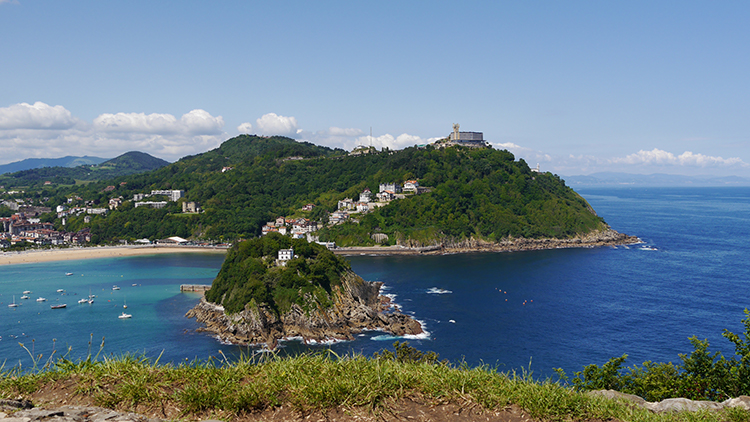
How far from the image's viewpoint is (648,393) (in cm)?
1477

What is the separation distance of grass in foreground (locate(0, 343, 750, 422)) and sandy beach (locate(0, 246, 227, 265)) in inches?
3378

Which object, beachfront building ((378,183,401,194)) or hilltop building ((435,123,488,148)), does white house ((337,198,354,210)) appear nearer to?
beachfront building ((378,183,401,194))

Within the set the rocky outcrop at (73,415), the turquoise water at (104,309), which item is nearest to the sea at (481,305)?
the turquoise water at (104,309)

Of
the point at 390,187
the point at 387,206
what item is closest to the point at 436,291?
the point at 387,206

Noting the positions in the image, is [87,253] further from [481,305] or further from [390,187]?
[481,305]

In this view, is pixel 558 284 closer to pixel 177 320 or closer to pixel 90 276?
pixel 177 320

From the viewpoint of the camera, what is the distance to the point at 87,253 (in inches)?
3489

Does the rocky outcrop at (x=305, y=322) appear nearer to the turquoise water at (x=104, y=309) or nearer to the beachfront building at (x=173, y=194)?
the turquoise water at (x=104, y=309)

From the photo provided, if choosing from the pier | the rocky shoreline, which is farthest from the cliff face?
the pier

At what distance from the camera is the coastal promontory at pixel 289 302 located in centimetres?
3944

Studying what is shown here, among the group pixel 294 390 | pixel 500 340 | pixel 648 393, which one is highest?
pixel 294 390

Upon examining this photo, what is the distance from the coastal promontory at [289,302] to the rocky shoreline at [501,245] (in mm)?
36619

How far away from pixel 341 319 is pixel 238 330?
30.8 feet

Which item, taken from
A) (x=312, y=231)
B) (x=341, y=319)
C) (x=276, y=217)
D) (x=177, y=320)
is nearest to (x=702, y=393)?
(x=341, y=319)
